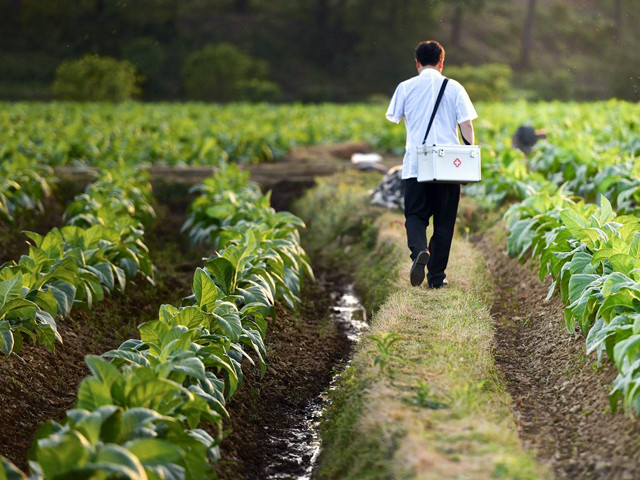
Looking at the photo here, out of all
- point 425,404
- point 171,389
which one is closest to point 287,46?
point 425,404

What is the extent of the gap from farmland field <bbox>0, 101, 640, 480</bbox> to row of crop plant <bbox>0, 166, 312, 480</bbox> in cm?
1

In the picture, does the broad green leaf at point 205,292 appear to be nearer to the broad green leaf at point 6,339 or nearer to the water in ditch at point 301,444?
the water in ditch at point 301,444

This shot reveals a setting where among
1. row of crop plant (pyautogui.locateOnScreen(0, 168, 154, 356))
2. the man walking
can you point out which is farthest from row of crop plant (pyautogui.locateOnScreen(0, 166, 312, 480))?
the man walking

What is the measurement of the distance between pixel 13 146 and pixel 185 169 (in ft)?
8.61

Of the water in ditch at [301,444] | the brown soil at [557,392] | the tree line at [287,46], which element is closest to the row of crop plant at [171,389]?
the water in ditch at [301,444]

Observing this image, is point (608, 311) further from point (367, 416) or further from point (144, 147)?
point (144, 147)

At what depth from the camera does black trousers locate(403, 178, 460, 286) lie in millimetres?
6336

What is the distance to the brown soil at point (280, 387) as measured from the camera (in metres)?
4.67

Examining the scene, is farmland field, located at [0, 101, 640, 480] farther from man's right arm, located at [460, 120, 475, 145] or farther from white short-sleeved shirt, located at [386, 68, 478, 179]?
white short-sleeved shirt, located at [386, 68, 478, 179]

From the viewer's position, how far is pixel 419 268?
627cm

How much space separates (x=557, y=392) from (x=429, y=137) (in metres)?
2.15

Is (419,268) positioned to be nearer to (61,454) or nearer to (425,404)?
(425,404)

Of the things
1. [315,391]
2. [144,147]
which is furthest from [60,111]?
[315,391]

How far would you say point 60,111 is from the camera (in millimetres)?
25344
